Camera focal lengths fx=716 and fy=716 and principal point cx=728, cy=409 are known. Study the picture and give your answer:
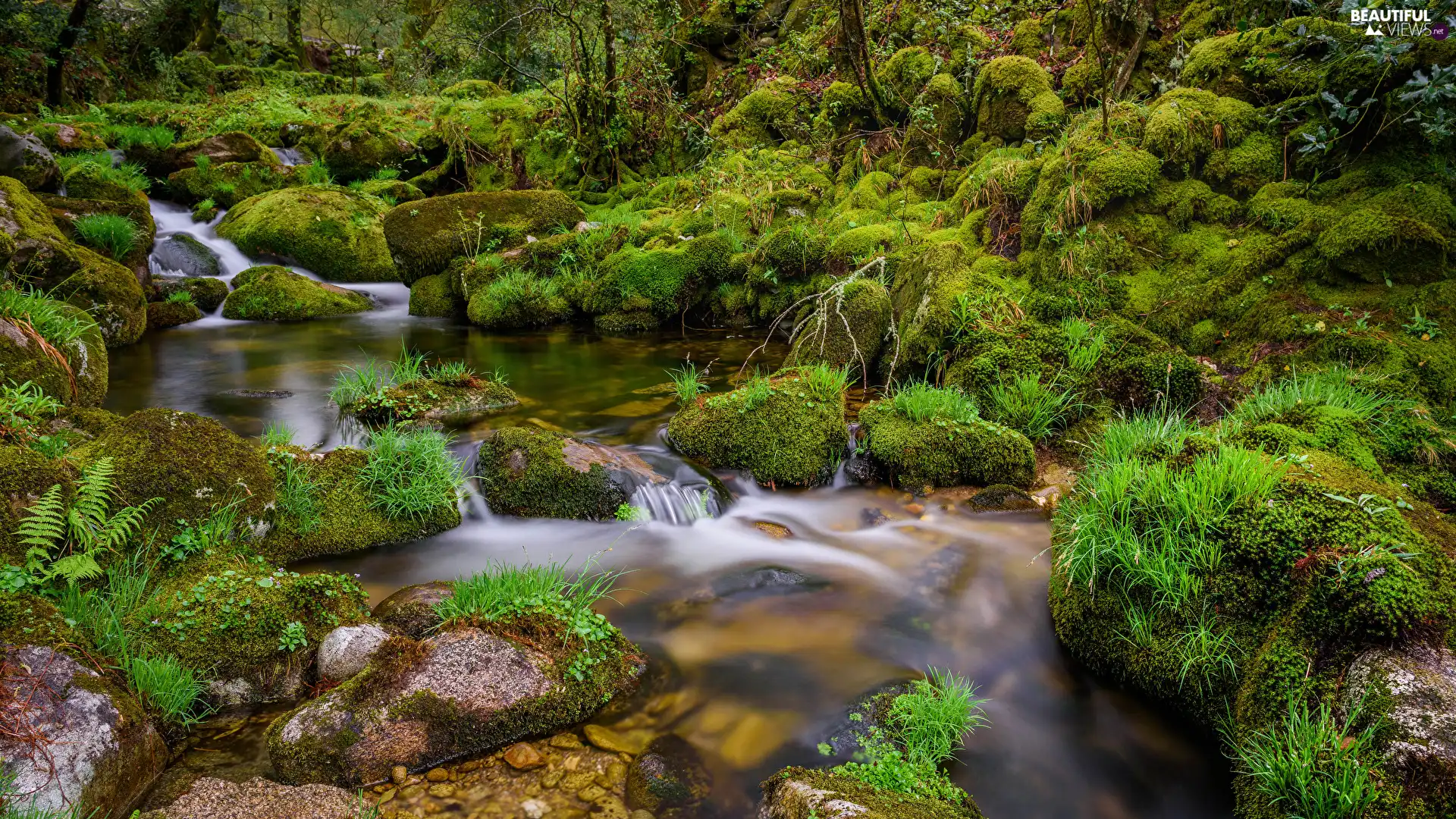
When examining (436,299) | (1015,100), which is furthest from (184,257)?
(1015,100)

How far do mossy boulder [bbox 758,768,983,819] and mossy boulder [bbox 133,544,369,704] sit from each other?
2.24 m

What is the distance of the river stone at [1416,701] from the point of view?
7.36ft

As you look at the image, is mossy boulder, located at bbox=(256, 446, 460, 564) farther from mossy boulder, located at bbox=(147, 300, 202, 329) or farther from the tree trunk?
the tree trunk

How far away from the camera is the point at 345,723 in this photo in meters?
2.88

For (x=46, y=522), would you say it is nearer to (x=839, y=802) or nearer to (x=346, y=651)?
(x=346, y=651)

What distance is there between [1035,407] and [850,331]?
1.96m

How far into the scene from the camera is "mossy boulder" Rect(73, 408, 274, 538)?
3.80 m

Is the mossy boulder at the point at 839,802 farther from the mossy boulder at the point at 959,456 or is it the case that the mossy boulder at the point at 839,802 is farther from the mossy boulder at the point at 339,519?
the mossy boulder at the point at 339,519

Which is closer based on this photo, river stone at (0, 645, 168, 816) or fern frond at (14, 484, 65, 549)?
river stone at (0, 645, 168, 816)

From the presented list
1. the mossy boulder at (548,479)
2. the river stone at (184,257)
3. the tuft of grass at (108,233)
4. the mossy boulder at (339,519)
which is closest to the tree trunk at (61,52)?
the river stone at (184,257)

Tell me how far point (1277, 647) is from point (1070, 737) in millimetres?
899

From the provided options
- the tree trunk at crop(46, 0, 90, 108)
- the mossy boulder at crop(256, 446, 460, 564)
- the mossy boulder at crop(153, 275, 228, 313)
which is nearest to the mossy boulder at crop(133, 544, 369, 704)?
the mossy boulder at crop(256, 446, 460, 564)

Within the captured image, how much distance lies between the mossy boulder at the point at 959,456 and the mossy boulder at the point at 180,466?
13.7ft

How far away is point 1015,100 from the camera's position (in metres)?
9.35
